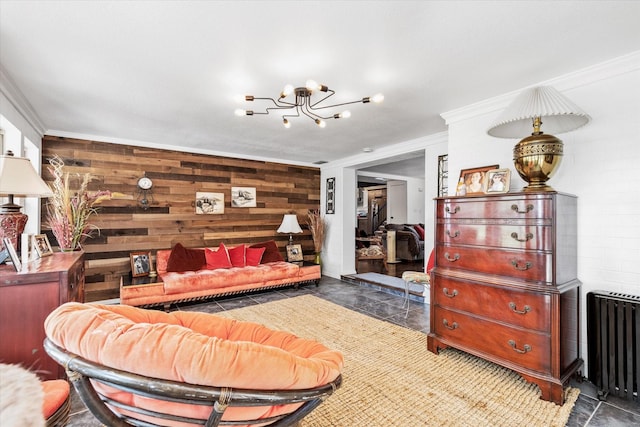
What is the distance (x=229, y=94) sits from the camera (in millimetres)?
2945

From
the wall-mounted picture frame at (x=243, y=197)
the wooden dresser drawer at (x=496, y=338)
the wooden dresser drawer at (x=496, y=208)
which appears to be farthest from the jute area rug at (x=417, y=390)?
the wall-mounted picture frame at (x=243, y=197)

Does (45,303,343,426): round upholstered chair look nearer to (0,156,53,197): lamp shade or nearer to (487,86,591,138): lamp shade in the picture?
(0,156,53,197): lamp shade

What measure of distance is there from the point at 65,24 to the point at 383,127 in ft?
10.8

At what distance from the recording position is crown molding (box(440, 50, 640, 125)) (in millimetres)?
2248

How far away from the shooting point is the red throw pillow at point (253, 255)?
17.4 ft

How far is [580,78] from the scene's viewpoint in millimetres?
2480

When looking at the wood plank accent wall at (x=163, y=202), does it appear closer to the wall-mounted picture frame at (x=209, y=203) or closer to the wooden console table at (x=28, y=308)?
the wall-mounted picture frame at (x=209, y=203)

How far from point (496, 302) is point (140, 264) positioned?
15.6 feet

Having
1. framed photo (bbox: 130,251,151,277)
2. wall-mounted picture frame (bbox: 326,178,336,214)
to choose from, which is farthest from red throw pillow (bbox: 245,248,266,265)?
wall-mounted picture frame (bbox: 326,178,336,214)

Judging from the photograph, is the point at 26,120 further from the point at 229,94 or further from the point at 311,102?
the point at 311,102

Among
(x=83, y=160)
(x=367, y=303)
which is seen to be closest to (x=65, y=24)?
(x=83, y=160)

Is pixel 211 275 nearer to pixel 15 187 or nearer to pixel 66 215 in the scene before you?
pixel 66 215

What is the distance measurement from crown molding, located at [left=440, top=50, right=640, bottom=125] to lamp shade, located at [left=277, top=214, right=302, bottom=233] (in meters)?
3.71

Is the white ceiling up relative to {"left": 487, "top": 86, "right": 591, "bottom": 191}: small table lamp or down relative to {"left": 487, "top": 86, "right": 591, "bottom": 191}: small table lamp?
up
